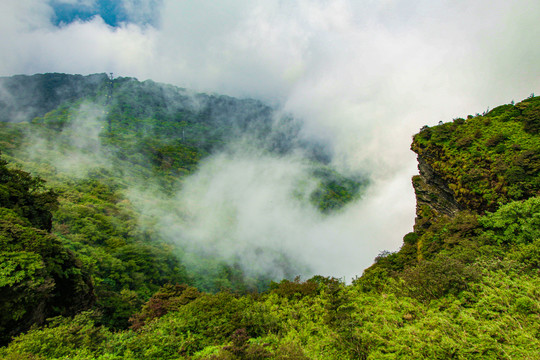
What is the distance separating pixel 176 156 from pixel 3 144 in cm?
7274

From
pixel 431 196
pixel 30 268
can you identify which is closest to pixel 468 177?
pixel 431 196

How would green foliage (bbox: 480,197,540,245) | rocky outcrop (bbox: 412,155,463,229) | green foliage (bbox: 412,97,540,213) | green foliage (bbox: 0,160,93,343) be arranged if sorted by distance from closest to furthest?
green foliage (bbox: 0,160,93,343) < green foliage (bbox: 480,197,540,245) < green foliage (bbox: 412,97,540,213) < rocky outcrop (bbox: 412,155,463,229)

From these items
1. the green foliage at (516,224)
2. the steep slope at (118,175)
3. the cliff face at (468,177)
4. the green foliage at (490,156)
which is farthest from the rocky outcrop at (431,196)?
the steep slope at (118,175)

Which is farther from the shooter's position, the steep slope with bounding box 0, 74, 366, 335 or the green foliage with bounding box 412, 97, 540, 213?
the steep slope with bounding box 0, 74, 366, 335

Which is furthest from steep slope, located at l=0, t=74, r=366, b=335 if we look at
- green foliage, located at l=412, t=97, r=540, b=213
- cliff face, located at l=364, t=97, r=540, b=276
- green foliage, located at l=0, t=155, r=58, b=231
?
green foliage, located at l=412, t=97, r=540, b=213

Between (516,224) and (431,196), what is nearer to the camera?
(516,224)

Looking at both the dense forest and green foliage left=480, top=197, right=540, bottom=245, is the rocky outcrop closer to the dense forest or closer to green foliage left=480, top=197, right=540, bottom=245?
the dense forest

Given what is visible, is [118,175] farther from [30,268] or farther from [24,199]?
[30,268]

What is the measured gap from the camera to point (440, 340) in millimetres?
7555

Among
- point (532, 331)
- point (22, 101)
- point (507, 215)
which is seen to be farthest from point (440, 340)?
point (22, 101)

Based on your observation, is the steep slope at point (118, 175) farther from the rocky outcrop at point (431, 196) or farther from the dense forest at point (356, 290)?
the rocky outcrop at point (431, 196)

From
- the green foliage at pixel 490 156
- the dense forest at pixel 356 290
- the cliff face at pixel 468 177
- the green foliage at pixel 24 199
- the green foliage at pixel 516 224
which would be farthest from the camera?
the green foliage at pixel 490 156

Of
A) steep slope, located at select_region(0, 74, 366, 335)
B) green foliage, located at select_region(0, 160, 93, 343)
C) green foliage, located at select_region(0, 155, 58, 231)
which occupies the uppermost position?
steep slope, located at select_region(0, 74, 366, 335)

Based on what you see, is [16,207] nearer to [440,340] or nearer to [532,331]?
[440,340]
